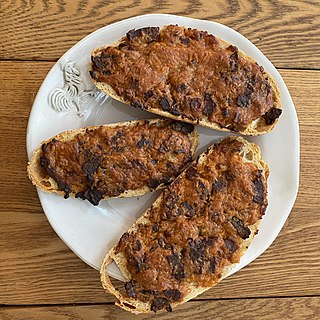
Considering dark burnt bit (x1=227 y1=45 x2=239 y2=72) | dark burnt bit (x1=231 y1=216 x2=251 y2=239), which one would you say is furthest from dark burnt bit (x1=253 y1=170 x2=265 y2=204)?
dark burnt bit (x1=227 y1=45 x2=239 y2=72)

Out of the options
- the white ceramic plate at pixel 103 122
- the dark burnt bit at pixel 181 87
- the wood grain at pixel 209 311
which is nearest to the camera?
the dark burnt bit at pixel 181 87

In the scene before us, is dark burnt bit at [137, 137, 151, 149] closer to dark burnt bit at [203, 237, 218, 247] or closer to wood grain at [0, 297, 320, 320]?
dark burnt bit at [203, 237, 218, 247]

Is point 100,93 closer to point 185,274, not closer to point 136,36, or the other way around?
point 136,36

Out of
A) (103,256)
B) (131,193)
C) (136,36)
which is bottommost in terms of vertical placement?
(103,256)

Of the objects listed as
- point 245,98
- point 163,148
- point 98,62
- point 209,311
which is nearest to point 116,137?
point 163,148

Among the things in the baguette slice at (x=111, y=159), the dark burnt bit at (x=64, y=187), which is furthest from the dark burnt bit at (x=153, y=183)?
the dark burnt bit at (x=64, y=187)

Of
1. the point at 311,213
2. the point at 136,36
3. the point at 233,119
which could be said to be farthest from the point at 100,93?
the point at 311,213

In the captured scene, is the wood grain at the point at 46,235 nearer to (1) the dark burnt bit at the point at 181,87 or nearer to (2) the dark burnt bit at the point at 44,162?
(2) the dark burnt bit at the point at 44,162

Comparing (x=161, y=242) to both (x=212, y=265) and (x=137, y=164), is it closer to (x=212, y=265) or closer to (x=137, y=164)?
(x=212, y=265)
